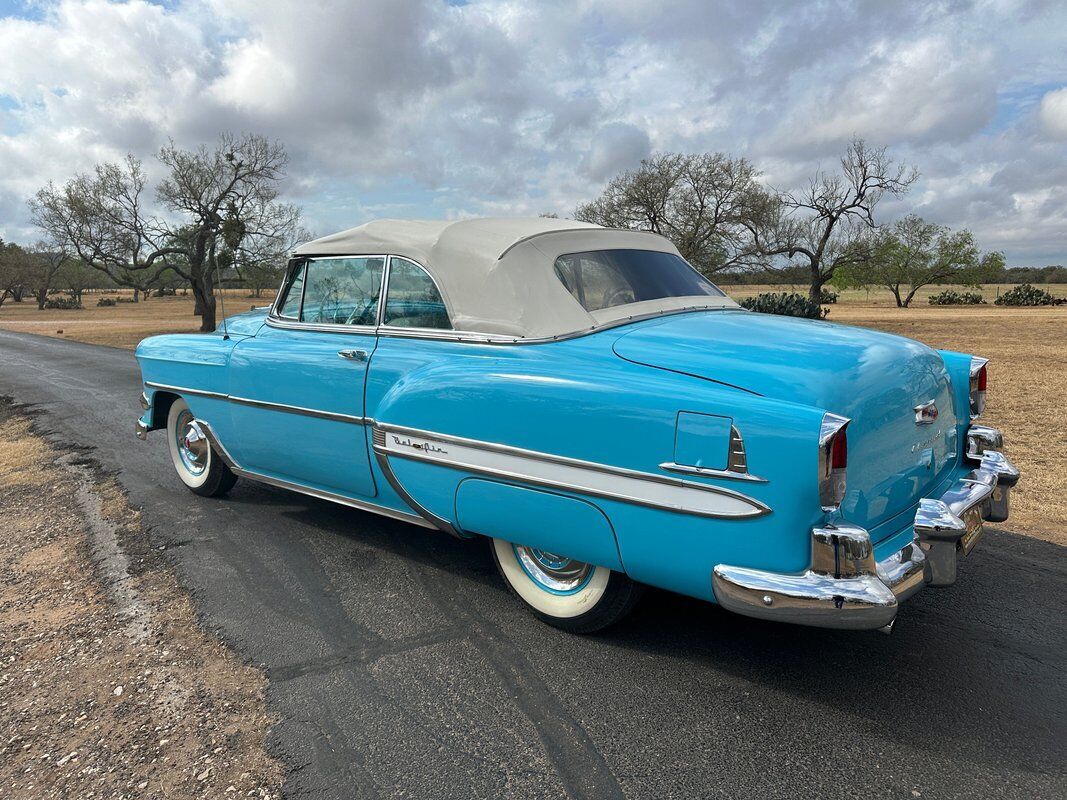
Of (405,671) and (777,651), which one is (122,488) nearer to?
(405,671)

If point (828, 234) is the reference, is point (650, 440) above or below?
below

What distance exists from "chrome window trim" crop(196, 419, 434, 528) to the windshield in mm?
1349

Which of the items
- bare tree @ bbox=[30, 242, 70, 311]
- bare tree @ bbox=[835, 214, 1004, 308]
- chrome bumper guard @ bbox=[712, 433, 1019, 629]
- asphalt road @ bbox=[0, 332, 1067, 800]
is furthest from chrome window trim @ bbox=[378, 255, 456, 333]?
bare tree @ bbox=[30, 242, 70, 311]

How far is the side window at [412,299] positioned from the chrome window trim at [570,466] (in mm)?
548

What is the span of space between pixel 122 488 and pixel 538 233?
161 inches

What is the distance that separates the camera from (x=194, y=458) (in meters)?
5.20

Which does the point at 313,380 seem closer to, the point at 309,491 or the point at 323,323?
the point at 323,323

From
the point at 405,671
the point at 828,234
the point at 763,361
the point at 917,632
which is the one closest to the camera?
the point at 763,361

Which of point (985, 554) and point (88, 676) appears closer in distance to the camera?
point (88, 676)

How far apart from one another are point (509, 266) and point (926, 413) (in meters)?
1.87

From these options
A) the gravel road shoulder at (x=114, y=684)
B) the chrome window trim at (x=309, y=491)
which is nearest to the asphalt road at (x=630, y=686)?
the gravel road shoulder at (x=114, y=684)

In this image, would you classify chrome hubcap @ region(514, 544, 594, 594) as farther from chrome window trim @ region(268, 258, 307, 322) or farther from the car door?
chrome window trim @ region(268, 258, 307, 322)

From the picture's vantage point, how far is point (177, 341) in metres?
4.97

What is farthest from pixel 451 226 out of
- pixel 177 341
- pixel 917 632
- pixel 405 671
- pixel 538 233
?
pixel 917 632
